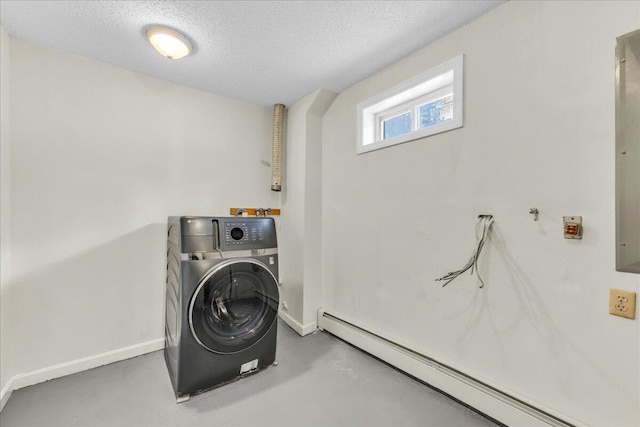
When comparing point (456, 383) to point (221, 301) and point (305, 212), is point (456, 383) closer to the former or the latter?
point (221, 301)

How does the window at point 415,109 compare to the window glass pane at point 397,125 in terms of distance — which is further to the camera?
the window glass pane at point 397,125

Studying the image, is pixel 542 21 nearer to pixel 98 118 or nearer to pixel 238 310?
pixel 238 310

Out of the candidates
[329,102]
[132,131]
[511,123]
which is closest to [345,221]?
[329,102]

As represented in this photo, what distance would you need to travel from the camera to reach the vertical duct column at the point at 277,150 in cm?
279

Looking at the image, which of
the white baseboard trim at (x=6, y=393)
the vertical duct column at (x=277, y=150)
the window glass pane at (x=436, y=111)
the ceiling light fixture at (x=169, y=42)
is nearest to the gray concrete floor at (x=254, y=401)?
the white baseboard trim at (x=6, y=393)

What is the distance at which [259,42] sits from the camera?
1.82 metres

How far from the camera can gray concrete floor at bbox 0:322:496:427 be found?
1.51 meters

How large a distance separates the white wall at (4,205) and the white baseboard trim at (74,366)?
0.07 meters

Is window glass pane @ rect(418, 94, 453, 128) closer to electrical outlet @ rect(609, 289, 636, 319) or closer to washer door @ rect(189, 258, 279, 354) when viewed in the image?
electrical outlet @ rect(609, 289, 636, 319)

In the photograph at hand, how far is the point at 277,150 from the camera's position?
280cm

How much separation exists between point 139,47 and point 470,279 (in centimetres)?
264

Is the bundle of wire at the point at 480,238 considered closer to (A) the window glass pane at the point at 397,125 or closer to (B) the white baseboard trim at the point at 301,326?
(A) the window glass pane at the point at 397,125

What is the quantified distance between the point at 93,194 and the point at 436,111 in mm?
2606

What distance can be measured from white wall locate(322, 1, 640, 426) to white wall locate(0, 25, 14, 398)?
246 centimetres
